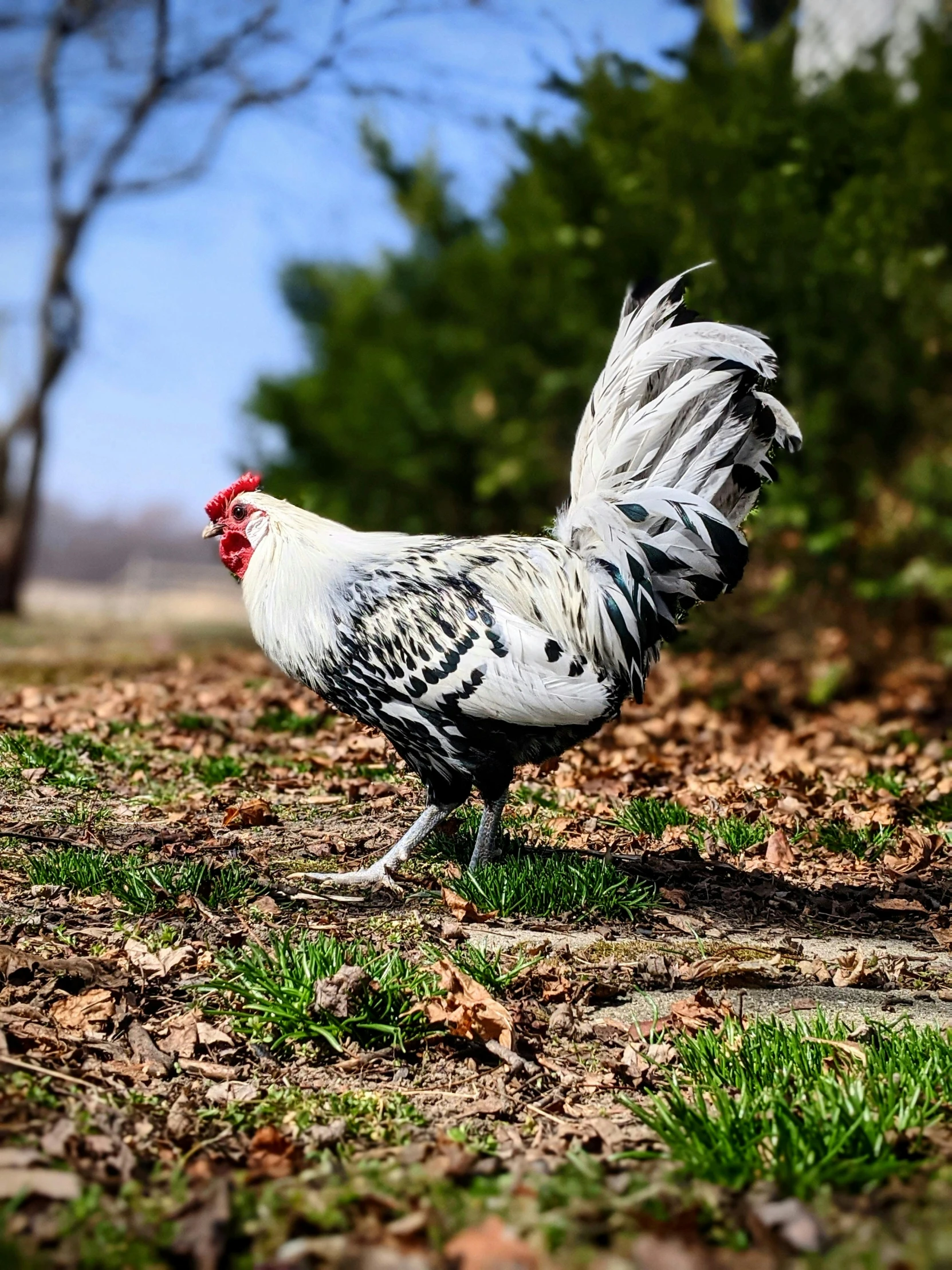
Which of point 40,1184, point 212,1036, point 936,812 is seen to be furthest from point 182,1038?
point 936,812

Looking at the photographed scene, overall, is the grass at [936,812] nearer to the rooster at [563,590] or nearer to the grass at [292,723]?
the rooster at [563,590]

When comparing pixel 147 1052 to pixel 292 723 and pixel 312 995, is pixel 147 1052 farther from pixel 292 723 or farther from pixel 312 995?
pixel 292 723

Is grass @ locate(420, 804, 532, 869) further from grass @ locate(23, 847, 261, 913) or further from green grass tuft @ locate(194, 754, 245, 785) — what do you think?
green grass tuft @ locate(194, 754, 245, 785)

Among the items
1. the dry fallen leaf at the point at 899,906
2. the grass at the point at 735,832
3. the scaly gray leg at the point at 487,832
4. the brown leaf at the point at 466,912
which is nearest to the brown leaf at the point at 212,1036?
the brown leaf at the point at 466,912

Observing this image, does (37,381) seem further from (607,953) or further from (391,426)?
(607,953)

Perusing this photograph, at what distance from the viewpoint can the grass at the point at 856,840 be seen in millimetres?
5941

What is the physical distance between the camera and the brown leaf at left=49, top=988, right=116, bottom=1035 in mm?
3775

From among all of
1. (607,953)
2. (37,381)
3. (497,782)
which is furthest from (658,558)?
(37,381)

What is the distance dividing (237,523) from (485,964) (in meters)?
2.51

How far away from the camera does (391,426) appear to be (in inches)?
719

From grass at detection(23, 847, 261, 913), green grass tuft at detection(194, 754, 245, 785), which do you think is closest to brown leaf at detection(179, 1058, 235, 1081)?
grass at detection(23, 847, 261, 913)

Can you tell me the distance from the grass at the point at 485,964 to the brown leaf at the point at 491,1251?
1.62 metres

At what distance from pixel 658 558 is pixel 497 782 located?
4.00ft

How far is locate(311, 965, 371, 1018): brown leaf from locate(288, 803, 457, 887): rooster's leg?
1120 mm
